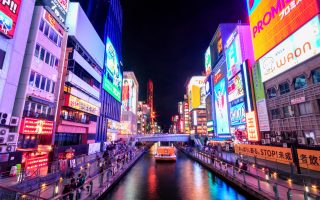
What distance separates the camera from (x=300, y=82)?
26234 millimetres

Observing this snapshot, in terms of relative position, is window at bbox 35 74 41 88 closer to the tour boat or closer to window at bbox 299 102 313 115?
the tour boat

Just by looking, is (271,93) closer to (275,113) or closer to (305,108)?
(275,113)

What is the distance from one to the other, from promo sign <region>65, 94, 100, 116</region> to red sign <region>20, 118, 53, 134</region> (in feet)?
19.5

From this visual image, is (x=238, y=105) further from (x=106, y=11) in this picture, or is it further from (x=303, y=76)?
(x=106, y=11)

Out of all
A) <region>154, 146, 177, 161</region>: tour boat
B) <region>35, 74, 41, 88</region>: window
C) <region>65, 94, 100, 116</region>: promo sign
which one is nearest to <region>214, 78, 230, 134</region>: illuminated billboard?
<region>154, 146, 177, 161</region>: tour boat

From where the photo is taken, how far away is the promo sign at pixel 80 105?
2816cm

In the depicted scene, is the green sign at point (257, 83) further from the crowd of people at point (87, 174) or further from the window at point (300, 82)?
the crowd of people at point (87, 174)

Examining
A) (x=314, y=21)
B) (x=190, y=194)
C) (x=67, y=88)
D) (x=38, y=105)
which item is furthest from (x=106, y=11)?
(x=190, y=194)

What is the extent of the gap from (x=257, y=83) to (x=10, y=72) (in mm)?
40457

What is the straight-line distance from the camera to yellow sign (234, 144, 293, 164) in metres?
14.6

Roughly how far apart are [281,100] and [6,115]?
122 ft

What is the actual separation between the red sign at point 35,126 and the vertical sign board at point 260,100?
118 ft

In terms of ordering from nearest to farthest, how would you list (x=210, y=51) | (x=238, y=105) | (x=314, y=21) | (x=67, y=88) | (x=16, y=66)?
(x=16, y=66)
(x=314, y=21)
(x=67, y=88)
(x=238, y=105)
(x=210, y=51)

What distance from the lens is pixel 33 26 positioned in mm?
20531
